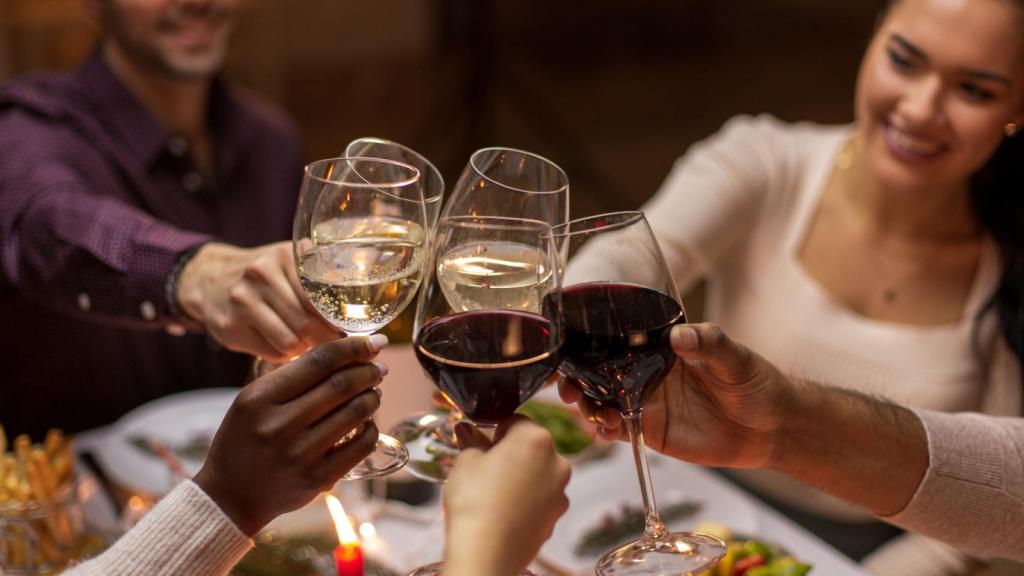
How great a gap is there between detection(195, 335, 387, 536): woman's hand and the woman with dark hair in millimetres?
1242

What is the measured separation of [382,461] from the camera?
1156mm

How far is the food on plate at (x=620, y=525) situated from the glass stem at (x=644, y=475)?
47 centimetres

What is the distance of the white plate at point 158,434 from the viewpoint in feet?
5.85

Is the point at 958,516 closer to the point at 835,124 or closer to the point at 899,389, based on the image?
the point at 899,389

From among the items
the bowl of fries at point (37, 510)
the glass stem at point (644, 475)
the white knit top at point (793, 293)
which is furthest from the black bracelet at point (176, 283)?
the white knit top at point (793, 293)

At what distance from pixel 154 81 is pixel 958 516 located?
80.2 inches

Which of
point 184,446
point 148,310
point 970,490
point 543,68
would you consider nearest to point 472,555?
point 970,490

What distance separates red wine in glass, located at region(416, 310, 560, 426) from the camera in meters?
0.96

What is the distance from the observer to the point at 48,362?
7.64 ft

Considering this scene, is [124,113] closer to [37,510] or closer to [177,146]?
[177,146]

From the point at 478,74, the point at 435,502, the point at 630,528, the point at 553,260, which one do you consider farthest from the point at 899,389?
the point at 478,74

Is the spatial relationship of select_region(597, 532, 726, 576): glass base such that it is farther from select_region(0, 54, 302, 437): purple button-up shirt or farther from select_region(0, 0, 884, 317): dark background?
select_region(0, 0, 884, 317): dark background

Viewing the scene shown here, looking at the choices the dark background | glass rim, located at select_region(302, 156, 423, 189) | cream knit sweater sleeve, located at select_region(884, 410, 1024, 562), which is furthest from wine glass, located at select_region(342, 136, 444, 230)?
the dark background

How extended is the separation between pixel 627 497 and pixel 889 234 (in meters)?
1.02
